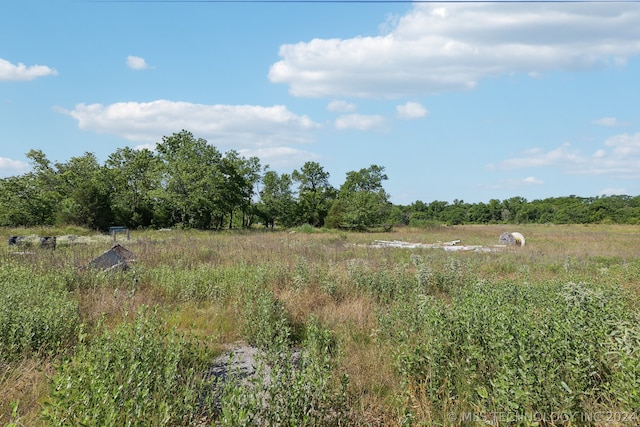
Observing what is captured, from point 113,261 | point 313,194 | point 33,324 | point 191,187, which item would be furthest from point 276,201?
point 33,324

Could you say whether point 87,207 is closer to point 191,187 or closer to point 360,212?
point 191,187

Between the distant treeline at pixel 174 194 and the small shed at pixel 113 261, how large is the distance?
28464 mm

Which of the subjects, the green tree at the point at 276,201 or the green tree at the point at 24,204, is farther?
the green tree at the point at 276,201

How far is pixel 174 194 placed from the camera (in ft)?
122

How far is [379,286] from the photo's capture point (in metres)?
7.83

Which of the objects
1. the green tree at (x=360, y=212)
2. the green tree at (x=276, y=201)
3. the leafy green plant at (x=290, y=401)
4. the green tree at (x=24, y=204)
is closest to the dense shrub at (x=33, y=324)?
the leafy green plant at (x=290, y=401)

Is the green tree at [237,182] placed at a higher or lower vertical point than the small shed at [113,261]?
higher

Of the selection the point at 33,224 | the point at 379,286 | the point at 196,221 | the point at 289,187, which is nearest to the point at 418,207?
the point at 289,187

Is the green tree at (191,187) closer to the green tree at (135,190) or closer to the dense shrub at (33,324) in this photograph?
the green tree at (135,190)

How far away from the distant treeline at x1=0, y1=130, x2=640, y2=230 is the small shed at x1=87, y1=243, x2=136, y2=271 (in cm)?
2846

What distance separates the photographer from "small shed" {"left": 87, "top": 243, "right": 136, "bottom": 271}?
28.1ft

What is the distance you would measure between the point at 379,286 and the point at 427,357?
164 inches

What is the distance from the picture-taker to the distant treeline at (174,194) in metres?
35.6

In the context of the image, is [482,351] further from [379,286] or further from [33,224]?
[33,224]
